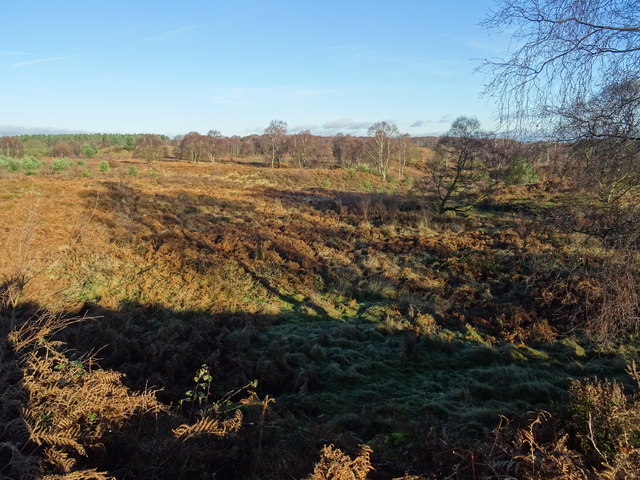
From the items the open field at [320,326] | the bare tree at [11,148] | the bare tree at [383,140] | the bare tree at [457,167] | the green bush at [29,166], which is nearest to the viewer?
the open field at [320,326]

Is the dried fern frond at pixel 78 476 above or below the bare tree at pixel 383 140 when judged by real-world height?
below

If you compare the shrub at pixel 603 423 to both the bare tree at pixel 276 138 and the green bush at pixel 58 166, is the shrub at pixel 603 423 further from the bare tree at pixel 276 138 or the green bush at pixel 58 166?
the bare tree at pixel 276 138

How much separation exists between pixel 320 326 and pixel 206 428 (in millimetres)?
4339

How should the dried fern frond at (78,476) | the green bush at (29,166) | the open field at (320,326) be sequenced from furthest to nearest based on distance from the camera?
1. the green bush at (29,166)
2. the open field at (320,326)
3. the dried fern frond at (78,476)

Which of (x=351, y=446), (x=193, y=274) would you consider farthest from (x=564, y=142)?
(x=193, y=274)

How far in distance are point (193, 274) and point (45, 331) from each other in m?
6.11

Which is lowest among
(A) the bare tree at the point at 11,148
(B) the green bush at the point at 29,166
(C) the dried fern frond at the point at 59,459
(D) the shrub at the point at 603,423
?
(C) the dried fern frond at the point at 59,459

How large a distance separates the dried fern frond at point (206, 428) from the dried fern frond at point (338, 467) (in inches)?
40.1

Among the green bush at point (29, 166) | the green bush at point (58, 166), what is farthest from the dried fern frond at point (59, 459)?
the green bush at point (58, 166)

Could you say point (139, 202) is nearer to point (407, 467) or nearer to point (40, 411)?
point (40, 411)

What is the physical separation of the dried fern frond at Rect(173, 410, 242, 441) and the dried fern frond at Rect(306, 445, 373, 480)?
3.35 feet

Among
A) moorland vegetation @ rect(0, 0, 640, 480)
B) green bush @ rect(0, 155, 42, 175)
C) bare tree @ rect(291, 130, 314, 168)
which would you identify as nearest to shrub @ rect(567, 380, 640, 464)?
moorland vegetation @ rect(0, 0, 640, 480)

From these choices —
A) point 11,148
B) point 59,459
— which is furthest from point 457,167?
point 11,148

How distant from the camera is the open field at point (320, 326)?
11.0 feet
